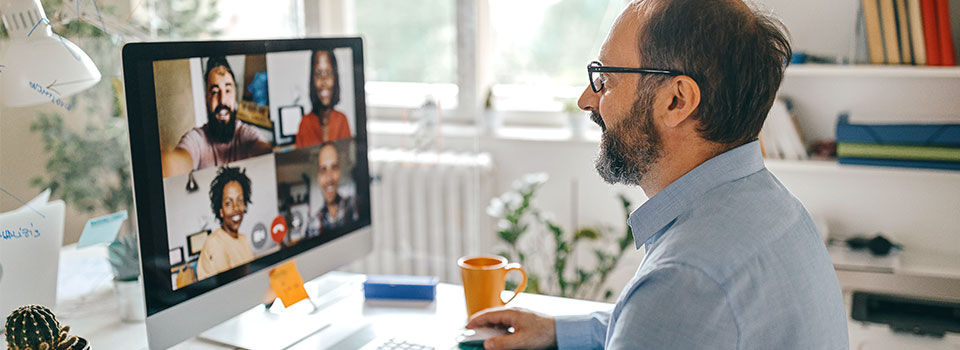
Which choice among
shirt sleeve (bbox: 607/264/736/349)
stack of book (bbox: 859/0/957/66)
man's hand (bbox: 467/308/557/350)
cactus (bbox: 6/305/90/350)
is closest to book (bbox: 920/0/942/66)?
stack of book (bbox: 859/0/957/66)

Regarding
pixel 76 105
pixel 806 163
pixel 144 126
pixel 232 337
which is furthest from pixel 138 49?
pixel 806 163

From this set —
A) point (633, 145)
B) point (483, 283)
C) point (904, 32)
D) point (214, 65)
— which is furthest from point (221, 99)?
point (904, 32)

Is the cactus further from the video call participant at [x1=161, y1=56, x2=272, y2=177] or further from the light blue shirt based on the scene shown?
the light blue shirt

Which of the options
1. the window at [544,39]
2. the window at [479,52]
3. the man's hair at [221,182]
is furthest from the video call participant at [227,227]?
the window at [544,39]

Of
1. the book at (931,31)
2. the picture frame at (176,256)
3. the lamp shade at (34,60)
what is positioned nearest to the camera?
the picture frame at (176,256)

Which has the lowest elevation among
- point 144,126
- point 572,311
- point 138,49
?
point 572,311

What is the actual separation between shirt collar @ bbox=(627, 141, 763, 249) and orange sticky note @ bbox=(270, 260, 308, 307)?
0.65m

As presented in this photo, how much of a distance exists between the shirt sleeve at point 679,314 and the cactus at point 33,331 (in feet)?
2.42

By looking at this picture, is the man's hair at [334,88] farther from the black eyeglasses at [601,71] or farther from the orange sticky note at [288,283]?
the black eyeglasses at [601,71]

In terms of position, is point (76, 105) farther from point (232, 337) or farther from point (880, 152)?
point (880, 152)

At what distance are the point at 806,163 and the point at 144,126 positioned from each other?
195cm

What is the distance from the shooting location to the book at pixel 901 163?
2193mm

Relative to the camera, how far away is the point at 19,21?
1238 mm

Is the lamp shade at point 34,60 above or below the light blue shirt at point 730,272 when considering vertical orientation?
above
